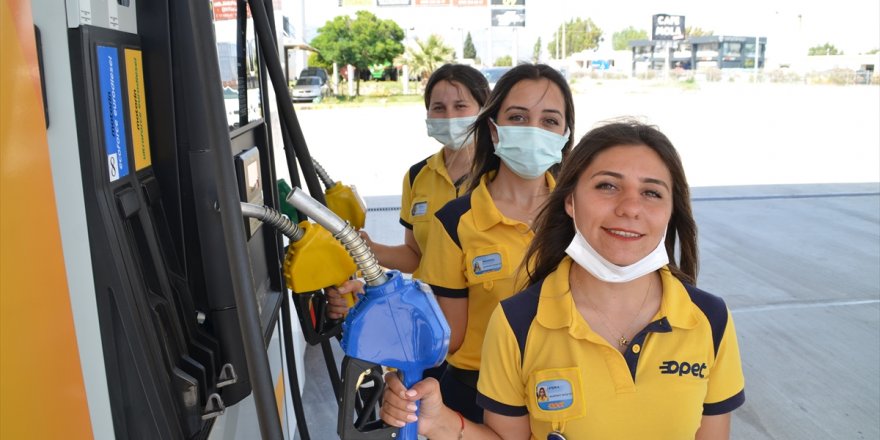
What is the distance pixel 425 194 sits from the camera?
10.5 ft

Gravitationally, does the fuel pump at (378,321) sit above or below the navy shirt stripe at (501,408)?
above

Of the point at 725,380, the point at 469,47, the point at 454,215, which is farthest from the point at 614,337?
the point at 469,47

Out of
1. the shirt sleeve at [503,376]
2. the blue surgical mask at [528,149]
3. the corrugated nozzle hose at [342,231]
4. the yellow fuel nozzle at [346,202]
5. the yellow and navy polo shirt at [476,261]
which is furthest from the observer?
the yellow fuel nozzle at [346,202]

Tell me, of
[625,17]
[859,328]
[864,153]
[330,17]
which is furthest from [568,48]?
[859,328]

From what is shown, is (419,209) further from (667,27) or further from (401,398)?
(667,27)

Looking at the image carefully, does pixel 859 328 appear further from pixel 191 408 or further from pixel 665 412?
pixel 191 408

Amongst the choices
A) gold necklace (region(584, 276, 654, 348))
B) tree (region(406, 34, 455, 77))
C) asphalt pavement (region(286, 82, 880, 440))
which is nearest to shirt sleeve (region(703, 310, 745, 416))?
gold necklace (region(584, 276, 654, 348))

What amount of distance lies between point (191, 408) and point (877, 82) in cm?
4656

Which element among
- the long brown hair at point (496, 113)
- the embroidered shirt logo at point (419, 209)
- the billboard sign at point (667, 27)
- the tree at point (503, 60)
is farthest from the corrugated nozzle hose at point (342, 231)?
the tree at point (503, 60)

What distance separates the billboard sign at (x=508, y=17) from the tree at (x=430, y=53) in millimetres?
4067

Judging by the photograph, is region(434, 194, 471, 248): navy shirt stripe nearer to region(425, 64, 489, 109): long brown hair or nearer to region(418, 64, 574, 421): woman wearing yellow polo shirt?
region(418, 64, 574, 421): woman wearing yellow polo shirt

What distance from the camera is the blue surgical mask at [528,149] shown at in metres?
2.51

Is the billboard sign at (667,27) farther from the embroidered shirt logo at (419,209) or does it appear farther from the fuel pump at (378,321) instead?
the fuel pump at (378,321)

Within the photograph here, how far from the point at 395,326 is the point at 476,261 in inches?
41.4
